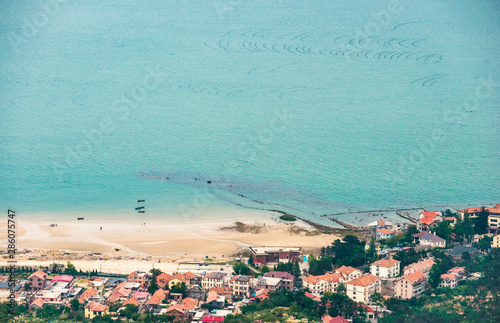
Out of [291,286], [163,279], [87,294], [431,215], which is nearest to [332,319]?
[291,286]

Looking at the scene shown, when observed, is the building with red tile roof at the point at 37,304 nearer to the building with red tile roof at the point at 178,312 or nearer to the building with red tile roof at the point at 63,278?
the building with red tile roof at the point at 63,278

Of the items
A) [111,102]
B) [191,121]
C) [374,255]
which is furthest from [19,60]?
[374,255]

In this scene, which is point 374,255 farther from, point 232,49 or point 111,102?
point 232,49

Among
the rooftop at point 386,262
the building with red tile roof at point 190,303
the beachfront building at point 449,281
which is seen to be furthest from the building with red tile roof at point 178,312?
the beachfront building at point 449,281

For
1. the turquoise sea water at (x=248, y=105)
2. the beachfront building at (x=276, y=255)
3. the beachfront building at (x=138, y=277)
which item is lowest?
the beachfront building at (x=138, y=277)

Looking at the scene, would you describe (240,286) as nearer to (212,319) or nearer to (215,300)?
(215,300)
